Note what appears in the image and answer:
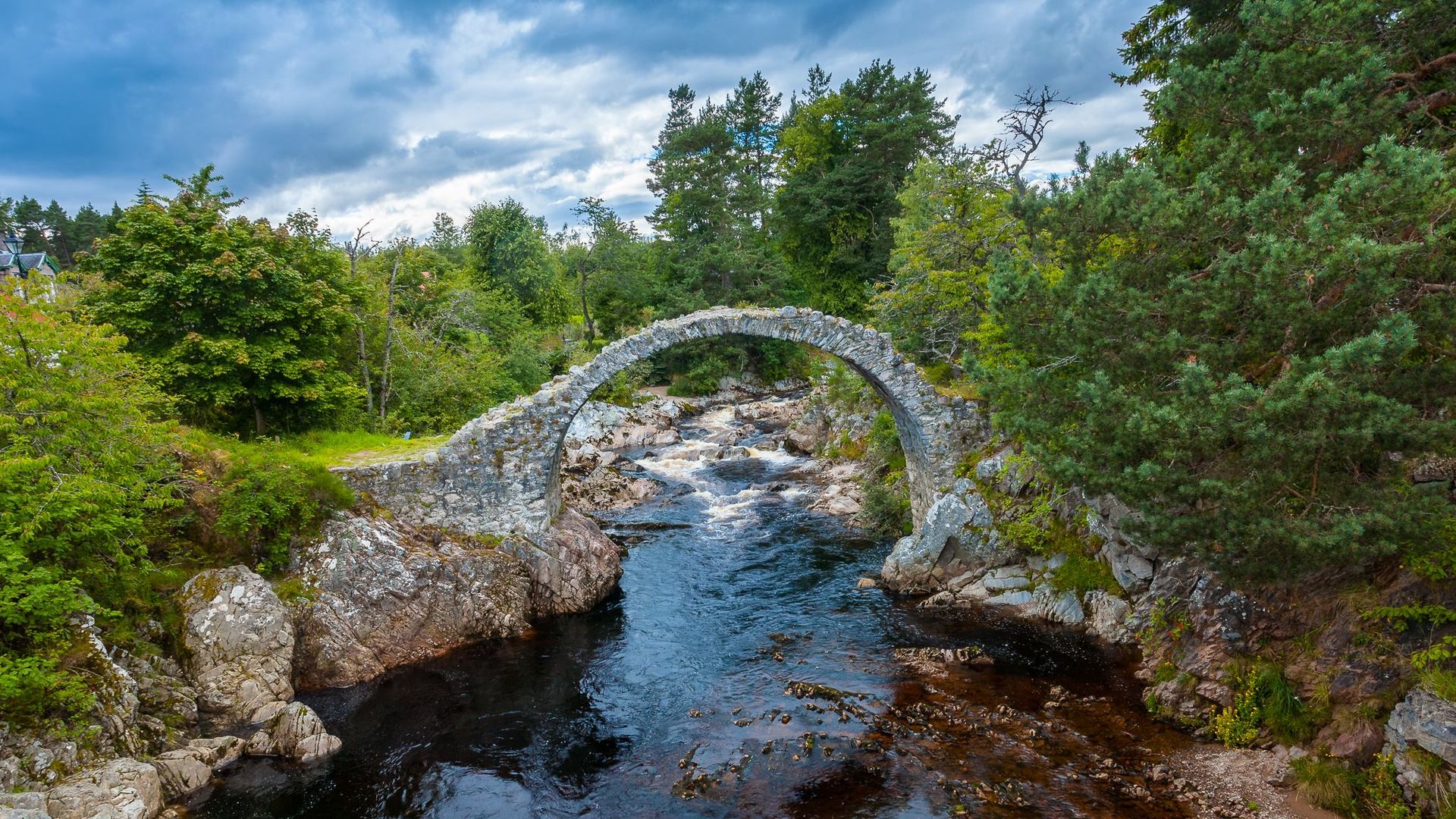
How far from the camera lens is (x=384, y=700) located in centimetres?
1207

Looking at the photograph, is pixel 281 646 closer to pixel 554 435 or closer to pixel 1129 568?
pixel 554 435

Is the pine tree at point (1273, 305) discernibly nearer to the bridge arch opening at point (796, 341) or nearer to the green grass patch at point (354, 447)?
the bridge arch opening at point (796, 341)

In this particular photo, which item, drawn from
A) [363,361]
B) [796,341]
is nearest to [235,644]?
[363,361]

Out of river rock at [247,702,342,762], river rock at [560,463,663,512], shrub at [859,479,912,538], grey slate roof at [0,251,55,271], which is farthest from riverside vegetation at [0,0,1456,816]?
grey slate roof at [0,251,55,271]

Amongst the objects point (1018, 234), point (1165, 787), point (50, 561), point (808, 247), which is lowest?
point (1165, 787)

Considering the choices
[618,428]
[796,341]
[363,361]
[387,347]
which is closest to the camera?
[796,341]

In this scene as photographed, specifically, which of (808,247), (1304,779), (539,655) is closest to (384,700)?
(539,655)

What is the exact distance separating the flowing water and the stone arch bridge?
3.05 metres

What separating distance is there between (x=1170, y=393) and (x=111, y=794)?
1446cm

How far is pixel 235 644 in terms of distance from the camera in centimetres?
1146

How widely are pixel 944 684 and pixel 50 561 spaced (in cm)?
1377

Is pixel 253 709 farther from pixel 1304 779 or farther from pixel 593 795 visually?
pixel 1304 779

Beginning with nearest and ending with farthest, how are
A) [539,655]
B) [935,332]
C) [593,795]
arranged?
[593,795]
[539,655]
[935,332]

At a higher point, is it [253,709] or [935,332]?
[935,332]
